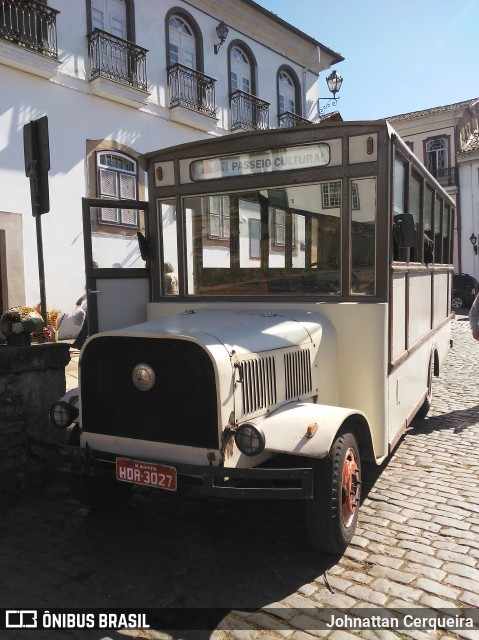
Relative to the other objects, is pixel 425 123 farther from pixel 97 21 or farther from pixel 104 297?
pixel 104 297

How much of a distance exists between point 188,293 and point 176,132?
10.6 m

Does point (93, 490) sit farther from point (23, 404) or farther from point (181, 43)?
point (181, 43)

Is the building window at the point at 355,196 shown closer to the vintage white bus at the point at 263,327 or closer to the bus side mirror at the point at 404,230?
the vintage white bus at the point at 263,327

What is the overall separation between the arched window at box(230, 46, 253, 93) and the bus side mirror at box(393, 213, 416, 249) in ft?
43.4

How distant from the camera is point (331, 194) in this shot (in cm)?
416

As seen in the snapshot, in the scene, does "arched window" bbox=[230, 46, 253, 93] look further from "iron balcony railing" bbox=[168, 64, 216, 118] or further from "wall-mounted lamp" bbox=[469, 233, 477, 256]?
"wall-mounted lamp" bbox=[469, 233, 477, 256]

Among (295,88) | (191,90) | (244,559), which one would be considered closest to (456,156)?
(295,88)

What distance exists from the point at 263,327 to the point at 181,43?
12960 millimetres

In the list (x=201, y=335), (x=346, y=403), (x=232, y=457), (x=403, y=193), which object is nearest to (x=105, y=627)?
(x=232, y=457)

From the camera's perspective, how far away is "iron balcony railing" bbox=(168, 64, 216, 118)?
14.0 metres

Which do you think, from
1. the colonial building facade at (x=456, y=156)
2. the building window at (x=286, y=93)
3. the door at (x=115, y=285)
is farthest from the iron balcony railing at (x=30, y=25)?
the colonial building facade at (x=456, y=156)

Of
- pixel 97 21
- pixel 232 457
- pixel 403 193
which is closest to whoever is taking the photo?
pixel 232 457

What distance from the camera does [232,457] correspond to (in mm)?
3207

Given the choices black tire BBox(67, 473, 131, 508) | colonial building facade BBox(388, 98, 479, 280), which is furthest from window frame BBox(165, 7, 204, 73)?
colonial building facade BBox(388, 98, 479, 280)
